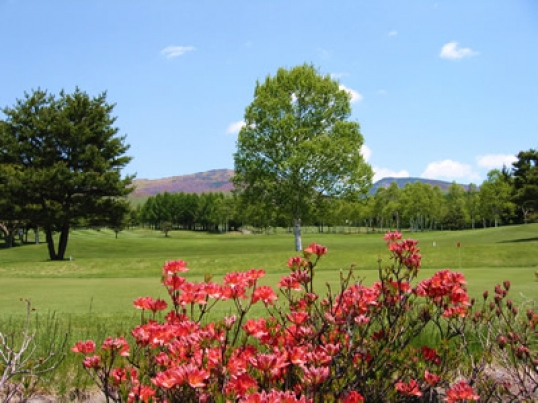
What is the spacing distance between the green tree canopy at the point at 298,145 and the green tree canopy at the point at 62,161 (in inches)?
333

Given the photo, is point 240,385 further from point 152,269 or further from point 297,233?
point 297,233

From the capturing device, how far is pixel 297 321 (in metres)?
2.26

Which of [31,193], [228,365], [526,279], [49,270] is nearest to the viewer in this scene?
[228,365]

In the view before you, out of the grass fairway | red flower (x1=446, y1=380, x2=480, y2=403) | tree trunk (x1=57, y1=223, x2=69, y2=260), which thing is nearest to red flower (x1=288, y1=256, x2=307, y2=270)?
red flower (x1=446, y1=380, x2=480, y2=403)

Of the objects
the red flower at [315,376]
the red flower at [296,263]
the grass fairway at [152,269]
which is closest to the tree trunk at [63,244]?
the grass fairway at [152,269]

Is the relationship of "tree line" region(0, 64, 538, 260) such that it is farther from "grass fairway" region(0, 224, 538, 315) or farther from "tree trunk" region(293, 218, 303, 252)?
"grass fairway" region(0, 224, 538, 315)

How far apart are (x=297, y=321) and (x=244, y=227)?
377 ft

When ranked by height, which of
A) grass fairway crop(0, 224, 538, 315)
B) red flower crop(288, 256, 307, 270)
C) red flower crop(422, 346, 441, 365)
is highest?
red flower crop(288, 256, 307, 270)

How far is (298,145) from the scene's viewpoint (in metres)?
27.2

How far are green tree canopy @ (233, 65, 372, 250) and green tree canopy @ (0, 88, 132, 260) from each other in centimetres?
845

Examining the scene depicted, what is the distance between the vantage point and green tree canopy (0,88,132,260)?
26953 millimetres

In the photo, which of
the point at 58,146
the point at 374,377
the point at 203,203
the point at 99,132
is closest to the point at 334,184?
the point at 99,132

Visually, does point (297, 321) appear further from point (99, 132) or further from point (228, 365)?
point (99, 132)

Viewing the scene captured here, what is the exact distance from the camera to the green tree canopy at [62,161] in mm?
26953
